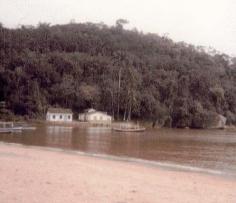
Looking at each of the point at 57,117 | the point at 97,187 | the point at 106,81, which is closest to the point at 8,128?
the point at 57,117

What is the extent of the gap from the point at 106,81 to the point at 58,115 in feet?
81.9

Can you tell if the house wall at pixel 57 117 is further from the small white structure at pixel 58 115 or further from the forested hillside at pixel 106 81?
the forested hillside at pixel 106 81

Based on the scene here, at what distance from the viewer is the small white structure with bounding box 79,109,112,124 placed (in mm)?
100825

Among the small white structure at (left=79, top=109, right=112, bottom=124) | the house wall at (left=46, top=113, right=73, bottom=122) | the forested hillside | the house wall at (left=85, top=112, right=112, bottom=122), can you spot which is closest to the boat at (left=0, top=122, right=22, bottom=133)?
the house wall at (left=46, top=113, right=73, bottom=122)

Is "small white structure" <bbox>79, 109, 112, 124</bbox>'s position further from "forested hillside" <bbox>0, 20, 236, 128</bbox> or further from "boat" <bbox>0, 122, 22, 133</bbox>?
"boat" <bbox>0, 122, 22, 133</bbox>

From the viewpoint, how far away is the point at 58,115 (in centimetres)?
9781

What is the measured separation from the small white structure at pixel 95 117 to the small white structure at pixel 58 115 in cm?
509

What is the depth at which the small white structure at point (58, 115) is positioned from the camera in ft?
320

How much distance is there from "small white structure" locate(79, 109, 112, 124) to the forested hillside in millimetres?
6559

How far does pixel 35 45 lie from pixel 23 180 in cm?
12480

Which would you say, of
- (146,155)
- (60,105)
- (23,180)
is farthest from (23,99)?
(23,180)

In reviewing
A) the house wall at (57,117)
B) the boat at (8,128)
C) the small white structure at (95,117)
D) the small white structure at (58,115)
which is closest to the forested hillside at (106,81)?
the small white structure at (58,115)

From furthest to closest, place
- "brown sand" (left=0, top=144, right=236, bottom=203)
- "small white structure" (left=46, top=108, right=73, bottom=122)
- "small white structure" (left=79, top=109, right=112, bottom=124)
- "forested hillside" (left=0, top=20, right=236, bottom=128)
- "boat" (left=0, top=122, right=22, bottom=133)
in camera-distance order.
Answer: "forested hillside" (left=0, top=20, right=236, bottom=128)
"small white structure" (left=79, top=109, right=112, bottom=124)
"small white structure" (left=46, top=108, right=73, bottom=122)
"boat" (left=0, top=122, right=22, bottom=133)
"brown sand" (left=0, top=144, right=236, bottom=203)

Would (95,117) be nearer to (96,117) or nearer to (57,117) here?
(96,117)
